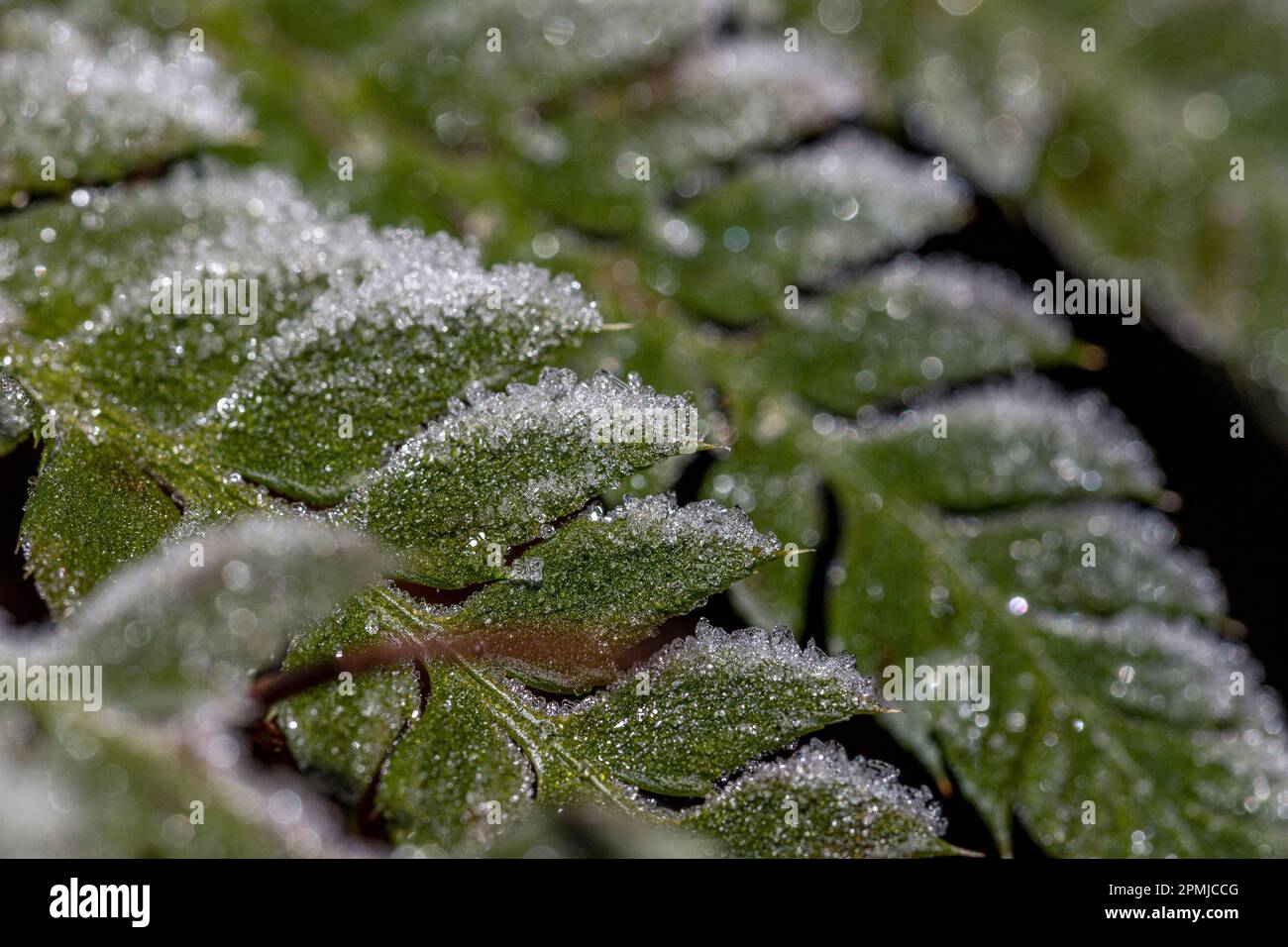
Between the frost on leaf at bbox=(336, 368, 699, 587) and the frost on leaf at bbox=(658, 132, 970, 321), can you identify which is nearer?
the frost on leaf at bbox=(336, 368, 699, 587)

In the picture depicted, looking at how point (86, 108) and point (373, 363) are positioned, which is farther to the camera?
point (86, 108)

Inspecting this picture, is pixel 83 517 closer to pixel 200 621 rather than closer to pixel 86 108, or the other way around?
pixel 200 621

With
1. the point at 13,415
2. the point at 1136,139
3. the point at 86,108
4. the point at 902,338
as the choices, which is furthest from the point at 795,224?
the point at 13,415

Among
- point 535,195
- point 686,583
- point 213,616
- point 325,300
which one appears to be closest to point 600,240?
point 535,195

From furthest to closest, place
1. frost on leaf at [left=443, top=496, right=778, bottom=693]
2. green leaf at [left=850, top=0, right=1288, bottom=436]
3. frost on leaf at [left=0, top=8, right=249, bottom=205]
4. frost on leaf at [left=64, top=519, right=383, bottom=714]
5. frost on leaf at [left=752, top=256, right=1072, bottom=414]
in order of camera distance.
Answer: green leaf at [left=850, top=0, right=1288, bottom=436] → frost on leaf at [left=752, top=256, right=1072, bottom=414] → frost on leaf at [left=0, top=8, right=249, bottom=205] → frost on leaf at [left=443, top=496, right=778, bottom=693] → frost on leaf at [left=64, top=519, right=383, bottom=714]

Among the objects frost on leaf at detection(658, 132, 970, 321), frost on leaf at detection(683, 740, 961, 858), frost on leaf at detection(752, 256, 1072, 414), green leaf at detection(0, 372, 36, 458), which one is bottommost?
frost on leaf at detection(683, 740, 961, 858)

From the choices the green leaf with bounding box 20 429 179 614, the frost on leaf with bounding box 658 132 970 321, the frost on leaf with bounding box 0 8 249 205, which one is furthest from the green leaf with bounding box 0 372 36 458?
the frost on leaf with bounding box 658 132 970 321

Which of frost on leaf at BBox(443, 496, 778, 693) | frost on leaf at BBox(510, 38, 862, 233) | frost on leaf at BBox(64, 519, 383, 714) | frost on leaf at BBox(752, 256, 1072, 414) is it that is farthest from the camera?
frost on leaf at BBox(510, 38, 862, 233)

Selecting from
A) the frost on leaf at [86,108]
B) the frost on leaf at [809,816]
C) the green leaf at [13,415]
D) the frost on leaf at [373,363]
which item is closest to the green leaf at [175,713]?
the frost on leaf at [373,363]

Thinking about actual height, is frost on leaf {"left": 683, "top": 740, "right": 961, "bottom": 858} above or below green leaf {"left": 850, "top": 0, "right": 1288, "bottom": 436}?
below

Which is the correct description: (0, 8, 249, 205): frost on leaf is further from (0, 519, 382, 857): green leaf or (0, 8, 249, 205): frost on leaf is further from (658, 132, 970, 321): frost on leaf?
(658, 132, 970, 321): frost on leaf
